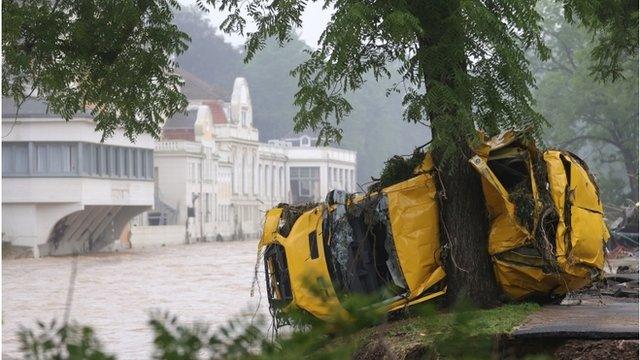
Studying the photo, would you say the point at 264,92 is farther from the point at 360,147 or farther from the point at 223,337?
the point at 223,337

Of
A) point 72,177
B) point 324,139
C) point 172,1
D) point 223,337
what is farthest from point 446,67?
point 72,177

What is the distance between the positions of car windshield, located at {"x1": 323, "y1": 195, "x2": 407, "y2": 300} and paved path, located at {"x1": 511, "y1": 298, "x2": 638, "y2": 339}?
1318mm

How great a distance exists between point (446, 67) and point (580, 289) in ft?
7.11

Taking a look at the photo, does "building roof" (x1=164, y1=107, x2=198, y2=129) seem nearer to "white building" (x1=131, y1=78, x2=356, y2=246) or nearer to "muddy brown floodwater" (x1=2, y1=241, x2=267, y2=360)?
"white building" (x1=131, y1=78, x2=356, y2=246)

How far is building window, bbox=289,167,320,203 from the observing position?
425 feet

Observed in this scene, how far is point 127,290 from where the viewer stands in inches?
1624

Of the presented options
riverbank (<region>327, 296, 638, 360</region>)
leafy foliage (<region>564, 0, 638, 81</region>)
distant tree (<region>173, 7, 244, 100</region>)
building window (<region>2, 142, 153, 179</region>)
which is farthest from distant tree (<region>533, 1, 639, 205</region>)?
distant tree (<region>173, 7, 244, 100</region>)

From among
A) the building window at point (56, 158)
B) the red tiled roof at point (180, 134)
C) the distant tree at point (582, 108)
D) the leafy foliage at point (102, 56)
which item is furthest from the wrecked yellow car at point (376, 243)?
the red tiled roof at point (180, 134)

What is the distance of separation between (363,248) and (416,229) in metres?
0.47

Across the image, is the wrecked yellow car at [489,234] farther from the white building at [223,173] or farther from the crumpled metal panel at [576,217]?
the white building at [223,173]

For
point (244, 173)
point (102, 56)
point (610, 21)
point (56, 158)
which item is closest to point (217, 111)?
point (244, 173)

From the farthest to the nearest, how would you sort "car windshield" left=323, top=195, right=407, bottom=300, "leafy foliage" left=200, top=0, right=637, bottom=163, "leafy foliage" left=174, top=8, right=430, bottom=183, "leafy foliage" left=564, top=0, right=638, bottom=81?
"leafy foliage" left=174, top=8, right=430, bottom=183, "leafy foliage" left=564, top=0, right=638, bottom=81, "car windshield" left=323, top=195, right=407, bottom=300, "leafy foliage" left=200, top=0, right=637, bottom=163

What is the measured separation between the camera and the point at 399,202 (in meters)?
11.8

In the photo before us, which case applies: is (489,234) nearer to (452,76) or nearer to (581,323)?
(452,76)
